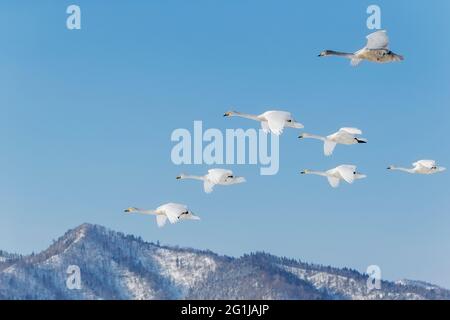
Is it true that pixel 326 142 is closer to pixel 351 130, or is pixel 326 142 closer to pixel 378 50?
pixel 351 130

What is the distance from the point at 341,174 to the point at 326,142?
1456 millimetres

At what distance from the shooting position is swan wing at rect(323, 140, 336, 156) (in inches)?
1737

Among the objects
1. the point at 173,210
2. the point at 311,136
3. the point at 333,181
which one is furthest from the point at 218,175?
the point at 311,136

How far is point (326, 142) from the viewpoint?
146 feet

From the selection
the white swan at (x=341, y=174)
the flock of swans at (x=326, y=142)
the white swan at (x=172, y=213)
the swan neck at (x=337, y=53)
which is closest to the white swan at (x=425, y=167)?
the flock of swans at (x=326, y=142)

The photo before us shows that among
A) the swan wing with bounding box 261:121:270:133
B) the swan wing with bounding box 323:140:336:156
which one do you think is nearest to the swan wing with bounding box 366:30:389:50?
the swan wing with bounding box 261:121:270:133

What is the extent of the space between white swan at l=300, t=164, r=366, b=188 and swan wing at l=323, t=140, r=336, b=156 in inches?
46.0

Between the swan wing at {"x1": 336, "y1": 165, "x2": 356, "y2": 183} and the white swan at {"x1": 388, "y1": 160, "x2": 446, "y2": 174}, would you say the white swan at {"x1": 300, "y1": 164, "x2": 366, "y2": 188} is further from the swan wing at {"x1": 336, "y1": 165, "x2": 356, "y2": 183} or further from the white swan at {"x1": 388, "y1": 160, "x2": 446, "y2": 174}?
the white swan at {"x1": 388, "y1": 160, "x2": 446, "y2": 174}

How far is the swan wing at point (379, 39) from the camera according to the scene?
3822cm

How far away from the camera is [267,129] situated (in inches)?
1570

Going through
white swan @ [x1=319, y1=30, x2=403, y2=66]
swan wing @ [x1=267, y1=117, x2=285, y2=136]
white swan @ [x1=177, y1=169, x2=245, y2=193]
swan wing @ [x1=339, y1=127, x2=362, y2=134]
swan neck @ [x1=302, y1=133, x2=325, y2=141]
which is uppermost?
white swan @ [x1=319, y1=30, x2=403, y2=66]

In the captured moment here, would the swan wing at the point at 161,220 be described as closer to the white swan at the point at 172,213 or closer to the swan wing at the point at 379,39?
the white swan at the point at 172,213
